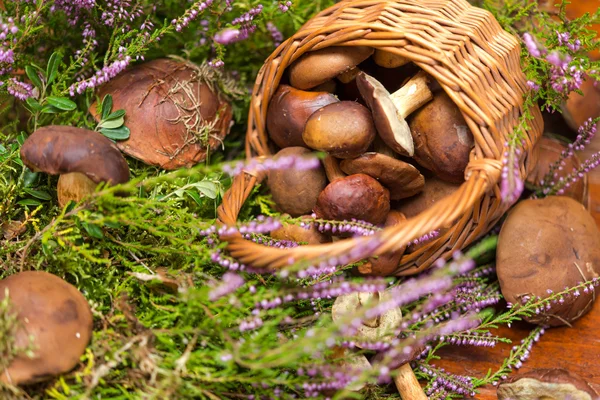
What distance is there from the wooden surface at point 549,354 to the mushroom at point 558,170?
0.39m

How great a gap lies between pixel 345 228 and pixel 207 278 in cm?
36

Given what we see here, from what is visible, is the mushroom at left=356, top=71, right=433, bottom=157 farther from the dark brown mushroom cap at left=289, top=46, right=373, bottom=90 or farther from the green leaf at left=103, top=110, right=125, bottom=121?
the green leaf at left=103, top=110, right=125, bottom=121

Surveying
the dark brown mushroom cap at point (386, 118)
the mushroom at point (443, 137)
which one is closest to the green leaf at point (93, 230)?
the dark brown mushroom cap at point (386, 118)

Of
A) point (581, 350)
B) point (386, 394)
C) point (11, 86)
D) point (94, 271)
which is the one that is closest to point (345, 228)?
point (386, 394)

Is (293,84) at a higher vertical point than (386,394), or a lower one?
higher

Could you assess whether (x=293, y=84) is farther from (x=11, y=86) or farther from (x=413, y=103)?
(x=11, y=86)

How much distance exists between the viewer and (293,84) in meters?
1.60

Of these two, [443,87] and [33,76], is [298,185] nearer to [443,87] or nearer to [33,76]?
[443,87]

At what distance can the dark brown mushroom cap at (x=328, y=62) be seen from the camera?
4.90 ft

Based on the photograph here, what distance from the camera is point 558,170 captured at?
1.80 meters

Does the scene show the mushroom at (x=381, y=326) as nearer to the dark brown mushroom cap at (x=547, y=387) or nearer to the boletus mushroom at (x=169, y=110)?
the dark brown mushroom cap at (x=547, y=387)

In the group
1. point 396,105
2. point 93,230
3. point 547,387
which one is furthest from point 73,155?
point 547,387

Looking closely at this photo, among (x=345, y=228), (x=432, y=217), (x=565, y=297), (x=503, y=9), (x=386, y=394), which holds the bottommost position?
(x=386, y=394)

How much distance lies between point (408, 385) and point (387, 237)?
47 centimetres
